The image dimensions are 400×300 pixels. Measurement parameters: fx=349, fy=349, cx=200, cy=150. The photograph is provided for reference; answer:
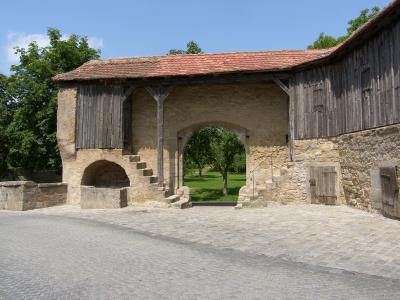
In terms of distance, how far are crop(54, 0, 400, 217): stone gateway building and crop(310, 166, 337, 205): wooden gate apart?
34 mm

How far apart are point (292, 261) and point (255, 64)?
9.42 meters

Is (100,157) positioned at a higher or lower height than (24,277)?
higher

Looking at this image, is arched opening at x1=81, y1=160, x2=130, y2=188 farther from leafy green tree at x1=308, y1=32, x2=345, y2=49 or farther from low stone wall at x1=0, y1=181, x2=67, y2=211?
leafy green tree at x1=308, y1=32, x2=345, y2=49

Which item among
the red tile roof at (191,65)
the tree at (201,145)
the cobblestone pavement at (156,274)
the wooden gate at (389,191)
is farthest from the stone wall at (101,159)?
the tree at (201,145)

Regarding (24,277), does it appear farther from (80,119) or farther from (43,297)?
(80,119)

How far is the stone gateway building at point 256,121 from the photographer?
31.8 feet

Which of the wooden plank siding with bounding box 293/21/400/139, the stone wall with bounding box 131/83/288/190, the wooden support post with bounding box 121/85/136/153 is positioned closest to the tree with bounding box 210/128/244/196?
the stone wall with bounding box 131/83/288/190

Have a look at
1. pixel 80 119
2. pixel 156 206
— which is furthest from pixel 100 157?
pixel 156 206

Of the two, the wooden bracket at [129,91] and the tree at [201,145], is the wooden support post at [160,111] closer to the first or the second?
the wooden bracket at [129,91]

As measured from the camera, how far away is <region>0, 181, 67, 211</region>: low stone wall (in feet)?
43.8

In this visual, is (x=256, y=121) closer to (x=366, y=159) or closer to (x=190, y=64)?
(x=190, y=64)

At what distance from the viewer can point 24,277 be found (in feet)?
16.5

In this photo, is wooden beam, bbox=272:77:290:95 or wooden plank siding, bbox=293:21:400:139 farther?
wooden beam, bbox=272:77:290:95

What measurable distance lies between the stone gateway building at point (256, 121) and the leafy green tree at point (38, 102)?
5754mm
